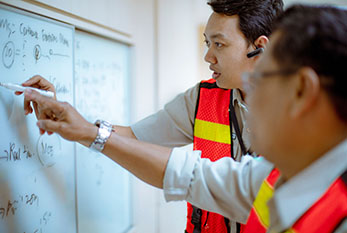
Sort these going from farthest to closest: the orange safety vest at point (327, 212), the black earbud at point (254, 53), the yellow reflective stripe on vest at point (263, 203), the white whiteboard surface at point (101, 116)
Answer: the white whiteboard surface at point (101, 116), the black earbud at point (254, 53), the yellow reflective stripe on vest at point (263, 203), the orange safety vest at point (327, 212)

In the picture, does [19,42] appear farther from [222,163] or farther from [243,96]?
[243,96]

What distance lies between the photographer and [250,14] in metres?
1.29

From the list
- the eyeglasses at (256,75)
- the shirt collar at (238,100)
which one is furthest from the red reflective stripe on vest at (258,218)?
the shirt collar at (238,100)

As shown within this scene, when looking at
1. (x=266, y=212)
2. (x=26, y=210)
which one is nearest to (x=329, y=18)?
(x=266, y=212)

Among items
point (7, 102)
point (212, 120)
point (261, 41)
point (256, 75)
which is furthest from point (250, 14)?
point (7, 102)

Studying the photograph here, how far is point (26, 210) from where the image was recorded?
45.0 inches

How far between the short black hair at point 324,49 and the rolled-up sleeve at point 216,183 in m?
0.35

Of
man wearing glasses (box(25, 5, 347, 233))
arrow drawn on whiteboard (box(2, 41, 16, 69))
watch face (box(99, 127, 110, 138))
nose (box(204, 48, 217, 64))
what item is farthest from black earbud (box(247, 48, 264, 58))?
arrow drawn on whiteboard (box(2, 41, 16, 69))

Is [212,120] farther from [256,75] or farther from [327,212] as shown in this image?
[327,212]

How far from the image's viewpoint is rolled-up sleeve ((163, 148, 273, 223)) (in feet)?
2.95

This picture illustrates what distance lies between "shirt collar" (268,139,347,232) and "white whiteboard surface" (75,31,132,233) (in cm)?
108

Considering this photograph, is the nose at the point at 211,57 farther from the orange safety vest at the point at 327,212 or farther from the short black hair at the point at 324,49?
the orange safety vest at the point at 327,212

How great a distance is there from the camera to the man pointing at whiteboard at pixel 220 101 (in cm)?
129

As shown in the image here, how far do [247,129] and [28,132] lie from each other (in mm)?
909
